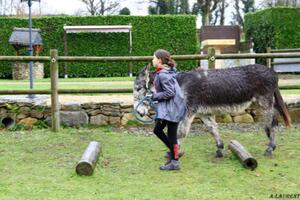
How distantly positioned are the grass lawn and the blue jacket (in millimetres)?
625

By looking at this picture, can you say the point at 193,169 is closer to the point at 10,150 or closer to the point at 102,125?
the point at 10,150

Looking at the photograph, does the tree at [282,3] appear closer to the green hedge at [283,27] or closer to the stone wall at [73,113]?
the green hedge at [283,27]

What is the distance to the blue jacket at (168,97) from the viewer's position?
5.36 metres

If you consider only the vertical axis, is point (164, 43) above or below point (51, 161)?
above

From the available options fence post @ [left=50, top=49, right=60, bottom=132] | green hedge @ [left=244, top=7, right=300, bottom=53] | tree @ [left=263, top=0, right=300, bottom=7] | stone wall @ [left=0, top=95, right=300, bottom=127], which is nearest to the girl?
fence post @ [left=50, top=49, right=60, bottom=132]

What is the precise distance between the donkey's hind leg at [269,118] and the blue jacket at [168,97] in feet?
4.31

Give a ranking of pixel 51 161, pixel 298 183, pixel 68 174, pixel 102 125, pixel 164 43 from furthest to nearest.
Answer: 1. pixel 164 43
2. pixel 102 125
3. pixel 51 161
4. pixel 68 174
5. pixel 298 183

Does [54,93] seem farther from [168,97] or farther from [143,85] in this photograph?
[168,97]

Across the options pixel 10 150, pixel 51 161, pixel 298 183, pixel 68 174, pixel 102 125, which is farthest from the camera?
pixel 102 125

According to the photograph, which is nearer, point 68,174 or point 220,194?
point 220,194

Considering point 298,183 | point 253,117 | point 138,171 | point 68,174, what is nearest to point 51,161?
point 68,174

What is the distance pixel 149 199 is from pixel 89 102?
4358 mm

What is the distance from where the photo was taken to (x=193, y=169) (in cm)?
561

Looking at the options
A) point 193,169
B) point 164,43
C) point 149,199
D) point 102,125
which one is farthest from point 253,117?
point 164,43
